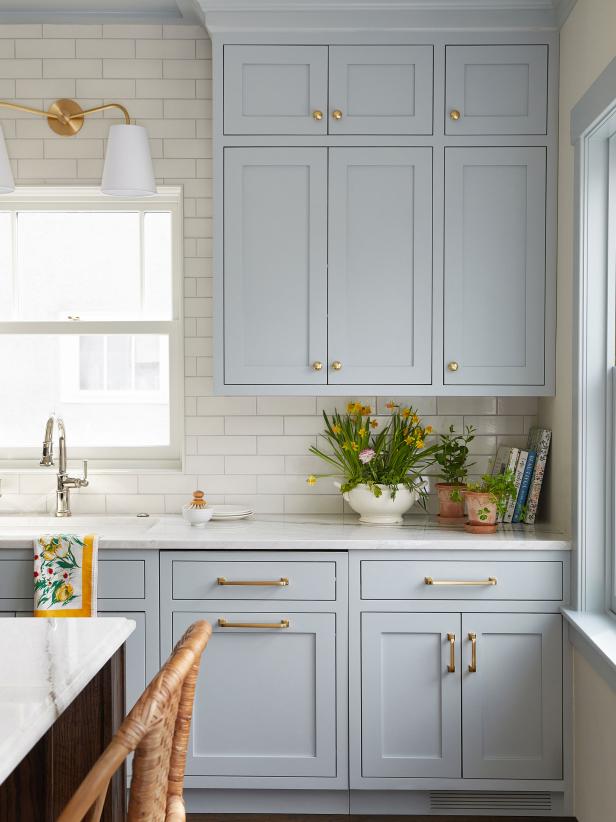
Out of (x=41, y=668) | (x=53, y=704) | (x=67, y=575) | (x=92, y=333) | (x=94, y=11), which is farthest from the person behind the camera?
(x=92, y=333)

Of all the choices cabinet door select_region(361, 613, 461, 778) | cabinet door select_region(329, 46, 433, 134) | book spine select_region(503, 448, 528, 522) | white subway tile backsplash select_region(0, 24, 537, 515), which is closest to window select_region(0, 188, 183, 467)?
white subway tile backsplash select_region(0, 24, 537, 515)

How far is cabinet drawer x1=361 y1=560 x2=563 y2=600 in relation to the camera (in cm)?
275

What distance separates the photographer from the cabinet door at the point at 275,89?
2.93 meters

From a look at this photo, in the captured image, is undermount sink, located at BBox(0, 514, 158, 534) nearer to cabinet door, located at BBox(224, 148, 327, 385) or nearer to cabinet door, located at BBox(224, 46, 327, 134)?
cabinet door, located at BBox(224, 148, 327, 385)

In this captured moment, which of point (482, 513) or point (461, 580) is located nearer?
point (461, 580)

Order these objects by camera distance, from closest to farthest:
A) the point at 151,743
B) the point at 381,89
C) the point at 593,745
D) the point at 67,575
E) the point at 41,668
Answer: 1. the point at 151,743
2. the point at 41,668
3. the point at 593,745
4. the point at 67,575
5. the point at 381,89

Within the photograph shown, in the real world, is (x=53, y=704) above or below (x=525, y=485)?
below

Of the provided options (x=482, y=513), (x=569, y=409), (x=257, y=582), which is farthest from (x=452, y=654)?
(x=569, y=409)

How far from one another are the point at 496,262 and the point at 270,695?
167 centimetres

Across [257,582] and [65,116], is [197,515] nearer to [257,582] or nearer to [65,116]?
[257,582]

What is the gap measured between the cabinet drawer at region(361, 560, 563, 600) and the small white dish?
2.01 ft

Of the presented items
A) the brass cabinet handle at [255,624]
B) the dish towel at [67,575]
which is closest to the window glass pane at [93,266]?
the dish towel at [67,575]

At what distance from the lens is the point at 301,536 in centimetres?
282

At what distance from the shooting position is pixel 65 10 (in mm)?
3230
